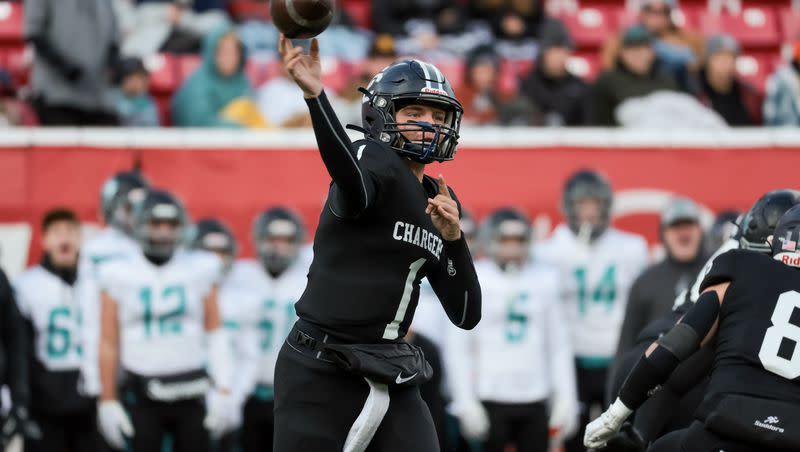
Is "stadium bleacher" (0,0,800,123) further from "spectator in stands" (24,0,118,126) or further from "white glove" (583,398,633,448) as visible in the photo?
"white glove" (583,398,633,448)

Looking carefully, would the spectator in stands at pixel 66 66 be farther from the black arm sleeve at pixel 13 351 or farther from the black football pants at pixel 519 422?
the black football pants at pixel 519 422

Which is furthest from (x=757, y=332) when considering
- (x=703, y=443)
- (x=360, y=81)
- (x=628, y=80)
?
(x=360, y=81)

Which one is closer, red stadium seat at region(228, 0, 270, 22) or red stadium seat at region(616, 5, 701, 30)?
red stadium seat at region(228, 0, 270, 22)

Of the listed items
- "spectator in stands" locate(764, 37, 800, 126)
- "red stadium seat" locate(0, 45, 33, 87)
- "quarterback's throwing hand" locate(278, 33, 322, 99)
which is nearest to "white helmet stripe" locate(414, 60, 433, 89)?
"quarterback's throwing hand" locate(278, 33, 322, 99)

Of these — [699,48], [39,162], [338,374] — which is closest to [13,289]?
[39,162]

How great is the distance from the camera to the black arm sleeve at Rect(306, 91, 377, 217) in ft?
13.1

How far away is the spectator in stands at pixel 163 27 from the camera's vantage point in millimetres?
10766

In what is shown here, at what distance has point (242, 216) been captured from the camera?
8992 mm

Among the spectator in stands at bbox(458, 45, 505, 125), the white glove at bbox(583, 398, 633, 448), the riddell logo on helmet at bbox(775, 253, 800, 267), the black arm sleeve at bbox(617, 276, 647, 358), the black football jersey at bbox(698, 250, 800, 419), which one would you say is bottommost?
the white glove at bbox(583, 398, 633, 448)

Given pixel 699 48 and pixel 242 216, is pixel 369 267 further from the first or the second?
pixel 699 48

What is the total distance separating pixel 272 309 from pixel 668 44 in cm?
431

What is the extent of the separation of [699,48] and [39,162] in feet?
17.5

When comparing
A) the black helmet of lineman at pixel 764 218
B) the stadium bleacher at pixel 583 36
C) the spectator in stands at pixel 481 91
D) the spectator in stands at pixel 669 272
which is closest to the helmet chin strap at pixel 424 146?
the black helmet of lineman at pixel 764 218

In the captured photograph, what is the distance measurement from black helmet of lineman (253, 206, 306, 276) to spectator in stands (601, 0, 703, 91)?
304 centimetres
